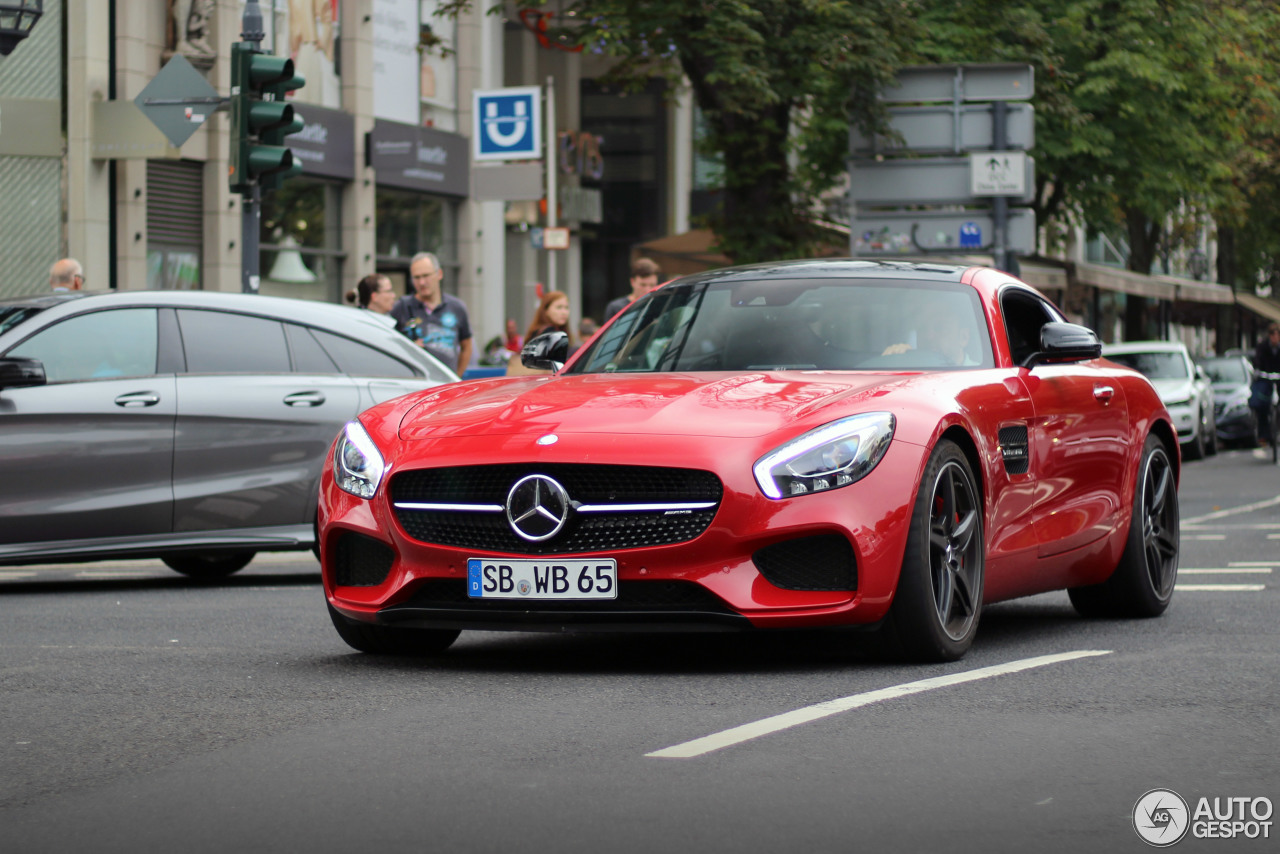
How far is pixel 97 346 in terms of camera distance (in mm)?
10305

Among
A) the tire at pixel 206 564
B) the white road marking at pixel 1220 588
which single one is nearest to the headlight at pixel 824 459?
the white road marking at pixel 1220 588

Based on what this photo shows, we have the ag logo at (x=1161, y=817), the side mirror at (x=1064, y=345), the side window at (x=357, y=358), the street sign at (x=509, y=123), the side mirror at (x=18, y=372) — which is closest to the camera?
the ag logo at (x=1161, y=817)

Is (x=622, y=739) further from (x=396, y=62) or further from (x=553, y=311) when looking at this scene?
(x=396, y=62)

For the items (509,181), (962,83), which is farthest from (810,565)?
(509,181)

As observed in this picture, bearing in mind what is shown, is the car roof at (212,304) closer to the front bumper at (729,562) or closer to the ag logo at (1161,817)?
the front bumper at (729,562)

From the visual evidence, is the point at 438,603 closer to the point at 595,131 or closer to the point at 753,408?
the point at 753,408

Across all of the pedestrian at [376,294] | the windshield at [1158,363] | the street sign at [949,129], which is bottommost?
the windshield at [1158,363]

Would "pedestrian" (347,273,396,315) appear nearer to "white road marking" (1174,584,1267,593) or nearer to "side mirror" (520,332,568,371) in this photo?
A: "white road marking" (1174,584,1267,593)

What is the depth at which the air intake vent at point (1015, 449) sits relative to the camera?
287 inches

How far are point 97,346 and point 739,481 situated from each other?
16.5 feet

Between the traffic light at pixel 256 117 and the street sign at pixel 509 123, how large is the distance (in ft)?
32.1

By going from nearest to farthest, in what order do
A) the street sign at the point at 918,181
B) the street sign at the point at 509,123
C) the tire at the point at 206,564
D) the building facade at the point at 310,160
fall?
the tire at the point at 206,564, the building facade at the point at 310,160, the street sign at the point at 918,181, the street sign at the point at 509,123

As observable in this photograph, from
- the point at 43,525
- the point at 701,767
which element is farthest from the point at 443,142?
the point at 701,767

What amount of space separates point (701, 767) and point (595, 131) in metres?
41.9
